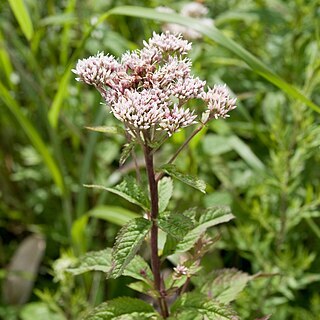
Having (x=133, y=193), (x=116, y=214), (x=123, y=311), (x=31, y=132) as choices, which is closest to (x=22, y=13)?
(x=31, y=132)

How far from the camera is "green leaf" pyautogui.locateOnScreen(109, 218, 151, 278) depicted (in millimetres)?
1122

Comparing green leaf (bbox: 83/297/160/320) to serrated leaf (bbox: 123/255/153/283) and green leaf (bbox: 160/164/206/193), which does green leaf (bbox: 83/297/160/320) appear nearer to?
serrated leaf (bbox: 123/255/153/283)

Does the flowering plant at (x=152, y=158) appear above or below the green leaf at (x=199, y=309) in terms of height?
above

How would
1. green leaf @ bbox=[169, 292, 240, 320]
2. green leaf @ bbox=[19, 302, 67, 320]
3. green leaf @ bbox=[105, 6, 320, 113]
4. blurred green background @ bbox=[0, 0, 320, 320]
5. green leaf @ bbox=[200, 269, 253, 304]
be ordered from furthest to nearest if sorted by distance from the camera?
green leaf @ bbox=[19, 302, 67, 320] < blurred green background @ bbox=[0, 0, 320, 320] < green leaf @ bbox=[105, 6, 320, 113] < green leaf @ bbox=[200, 269, 253, 304] < green leaf @ bbox=[169, 292, 240, 320]

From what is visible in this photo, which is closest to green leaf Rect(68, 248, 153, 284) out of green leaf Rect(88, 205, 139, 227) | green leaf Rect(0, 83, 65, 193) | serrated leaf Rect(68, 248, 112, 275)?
serrated leaf Rect(68, 248, 112, 275)

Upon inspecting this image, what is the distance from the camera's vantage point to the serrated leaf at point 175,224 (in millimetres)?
1154

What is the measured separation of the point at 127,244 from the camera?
115 centimetres

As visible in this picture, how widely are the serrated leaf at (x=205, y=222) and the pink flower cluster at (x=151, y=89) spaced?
0.78ft

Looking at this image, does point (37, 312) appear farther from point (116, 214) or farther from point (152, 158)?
point (152, 158)

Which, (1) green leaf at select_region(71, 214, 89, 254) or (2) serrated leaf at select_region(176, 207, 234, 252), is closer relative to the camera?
(2) serrated leaf at select_region(176, 207, 234, 252)

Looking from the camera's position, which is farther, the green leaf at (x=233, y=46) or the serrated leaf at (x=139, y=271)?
the green leaf at (x=233, y=46)

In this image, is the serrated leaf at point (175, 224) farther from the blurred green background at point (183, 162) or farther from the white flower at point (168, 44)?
the blurred green background at point (183, 162)

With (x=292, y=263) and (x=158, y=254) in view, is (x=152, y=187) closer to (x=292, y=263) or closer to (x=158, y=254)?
(x=158, y=254)

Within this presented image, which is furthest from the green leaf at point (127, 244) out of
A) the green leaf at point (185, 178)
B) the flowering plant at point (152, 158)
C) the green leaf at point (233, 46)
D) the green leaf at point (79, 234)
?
the green leaf at point (79, 234)
